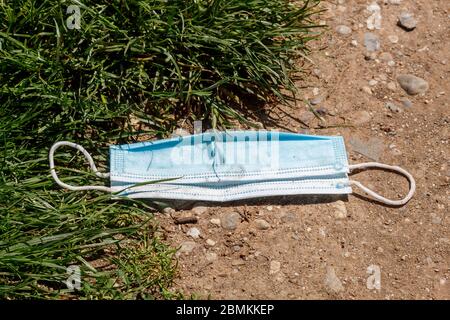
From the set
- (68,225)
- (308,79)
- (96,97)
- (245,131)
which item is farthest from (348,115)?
(68,225)

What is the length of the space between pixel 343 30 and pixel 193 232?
159 centimetres

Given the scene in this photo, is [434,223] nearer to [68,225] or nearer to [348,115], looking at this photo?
[348,115]

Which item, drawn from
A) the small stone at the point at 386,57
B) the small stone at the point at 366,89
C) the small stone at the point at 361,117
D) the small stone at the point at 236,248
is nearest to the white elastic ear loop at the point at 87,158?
the small stone at the point at 236,248

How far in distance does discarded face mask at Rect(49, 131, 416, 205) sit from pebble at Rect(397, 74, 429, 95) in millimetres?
554

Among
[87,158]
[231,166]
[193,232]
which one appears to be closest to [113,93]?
[87,158]

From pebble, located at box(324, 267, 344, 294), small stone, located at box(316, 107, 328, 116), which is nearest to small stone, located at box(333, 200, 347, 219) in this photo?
pebble, located at box(324, 267, 344, 294)

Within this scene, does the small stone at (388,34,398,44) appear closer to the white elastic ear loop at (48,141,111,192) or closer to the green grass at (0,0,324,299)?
the green grass at (0,0,324,299)

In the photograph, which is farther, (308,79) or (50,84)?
(308,79)

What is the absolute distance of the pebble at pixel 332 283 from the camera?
12.4 ft

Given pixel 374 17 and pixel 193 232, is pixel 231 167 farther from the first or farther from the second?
pixel 374 17

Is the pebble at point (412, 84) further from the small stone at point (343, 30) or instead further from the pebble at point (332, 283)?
the pebble at point (332, 283)

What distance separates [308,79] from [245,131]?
0.55 metres

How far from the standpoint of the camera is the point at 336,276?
3.81 metres

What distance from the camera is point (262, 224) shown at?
13.0 feet
